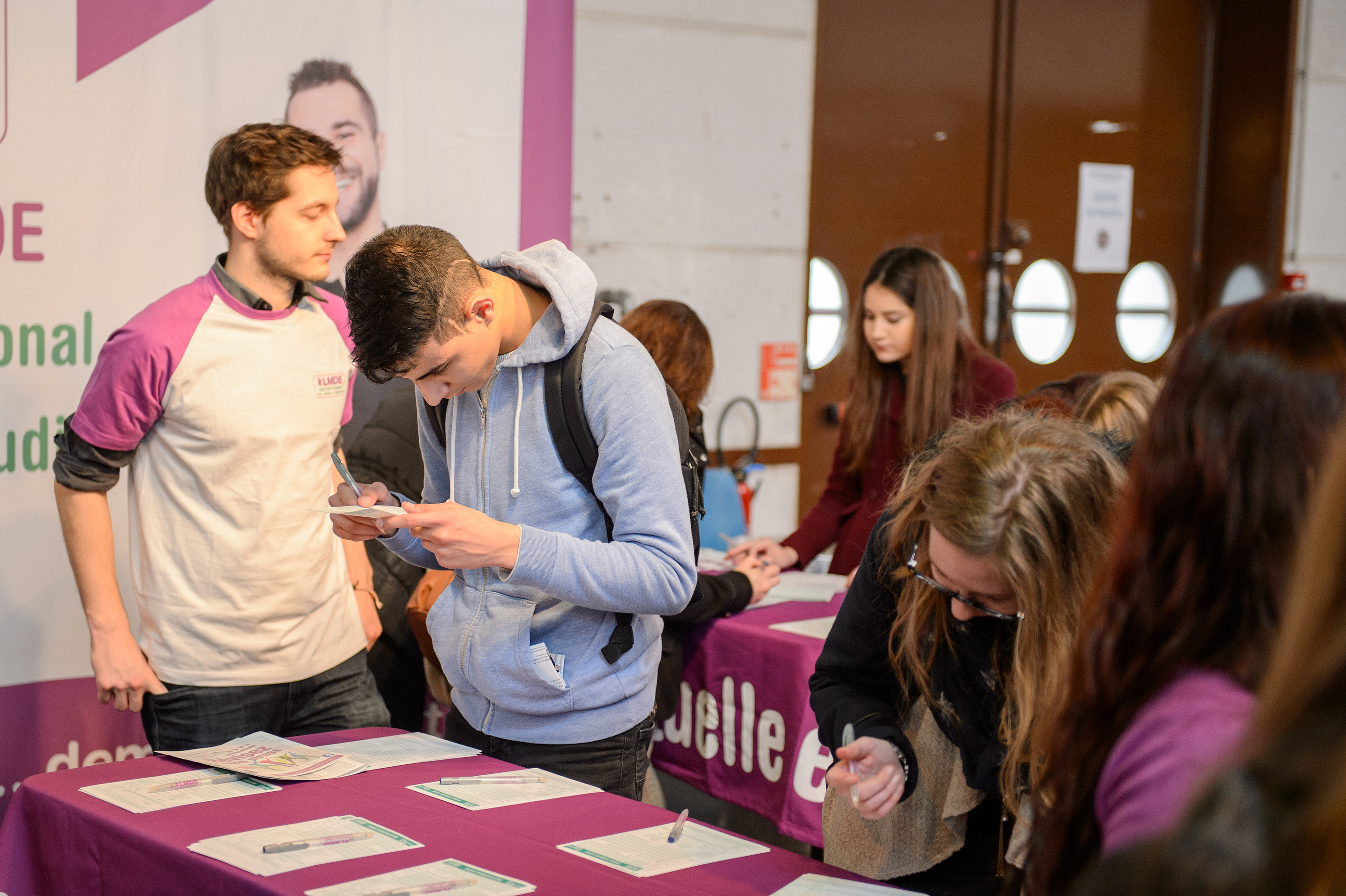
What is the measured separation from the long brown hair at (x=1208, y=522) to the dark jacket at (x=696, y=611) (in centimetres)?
175

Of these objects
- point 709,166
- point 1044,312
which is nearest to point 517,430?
point 709,166

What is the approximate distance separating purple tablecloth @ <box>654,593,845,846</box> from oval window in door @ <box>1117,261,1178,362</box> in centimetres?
393

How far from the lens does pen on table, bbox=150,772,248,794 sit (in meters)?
1.65

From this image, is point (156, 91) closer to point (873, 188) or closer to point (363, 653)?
point (363, 653)

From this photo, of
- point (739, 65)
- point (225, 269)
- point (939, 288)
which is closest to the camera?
point (225, 269)

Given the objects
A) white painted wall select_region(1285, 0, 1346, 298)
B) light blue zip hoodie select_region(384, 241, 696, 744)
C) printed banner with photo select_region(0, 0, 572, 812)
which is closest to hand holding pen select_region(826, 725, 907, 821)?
light blue zip hoodie select_region(384, 241, 696, 744)

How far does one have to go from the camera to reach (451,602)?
1.87 meters

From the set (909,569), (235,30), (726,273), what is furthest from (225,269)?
(726,273)

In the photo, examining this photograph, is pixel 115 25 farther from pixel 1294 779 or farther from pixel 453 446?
pixel 1294 779

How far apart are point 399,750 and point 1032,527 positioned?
3.45 ft

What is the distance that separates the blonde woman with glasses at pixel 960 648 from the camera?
148 centimetres

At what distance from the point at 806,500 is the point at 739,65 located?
1.89m

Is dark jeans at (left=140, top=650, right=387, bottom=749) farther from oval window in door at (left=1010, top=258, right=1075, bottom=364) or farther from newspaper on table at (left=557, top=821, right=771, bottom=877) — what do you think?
oval window in door at (left=1010, top=258, right=1075, bottom=364)

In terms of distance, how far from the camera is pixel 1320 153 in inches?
245
